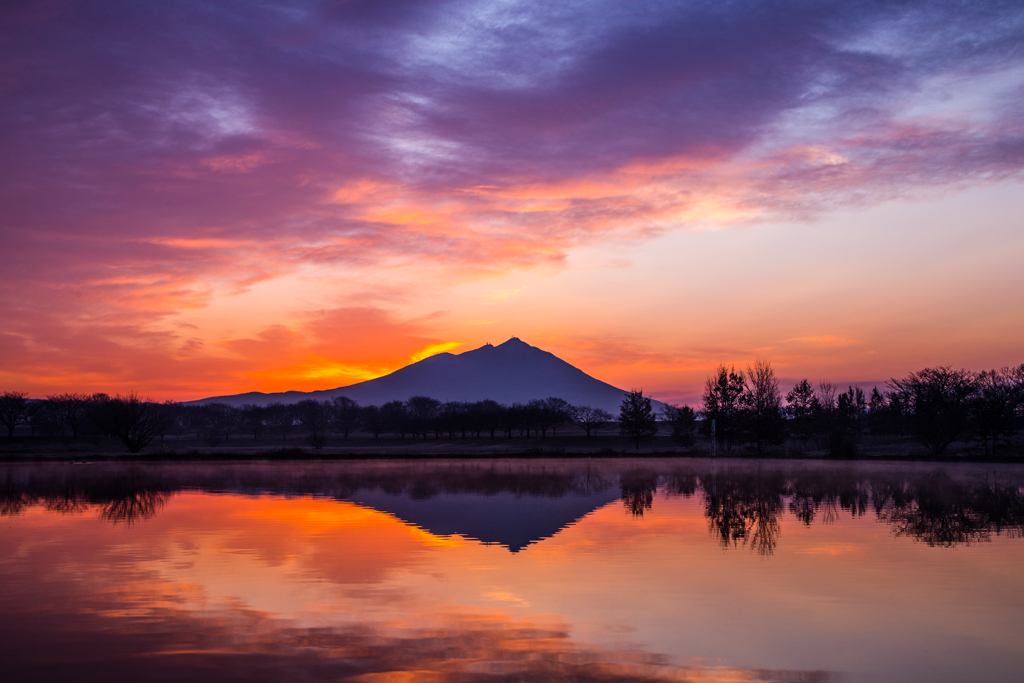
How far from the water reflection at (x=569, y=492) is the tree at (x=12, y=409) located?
83.6 metres

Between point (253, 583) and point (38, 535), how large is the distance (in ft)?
34.9

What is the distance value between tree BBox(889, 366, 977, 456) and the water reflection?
2354cm

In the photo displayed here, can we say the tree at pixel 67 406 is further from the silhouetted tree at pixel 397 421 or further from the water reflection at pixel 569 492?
the water reflection at pixel 569 492

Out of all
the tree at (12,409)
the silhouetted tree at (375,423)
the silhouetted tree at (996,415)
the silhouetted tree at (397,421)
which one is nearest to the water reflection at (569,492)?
the silhouetted tree at (996,415)

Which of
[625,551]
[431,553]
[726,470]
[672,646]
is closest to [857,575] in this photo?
[625,551]

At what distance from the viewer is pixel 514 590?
1300 cm

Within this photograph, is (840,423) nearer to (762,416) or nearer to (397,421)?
(762,416)

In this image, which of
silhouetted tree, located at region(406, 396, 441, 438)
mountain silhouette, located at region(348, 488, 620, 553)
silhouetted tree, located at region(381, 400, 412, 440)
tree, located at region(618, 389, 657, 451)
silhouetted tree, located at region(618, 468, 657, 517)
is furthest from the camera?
silhouetted tree, located at region(381, 400, 412, 440)

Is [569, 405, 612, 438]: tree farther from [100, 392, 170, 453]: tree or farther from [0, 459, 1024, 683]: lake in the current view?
[0, 459, 1024, 683]: lake

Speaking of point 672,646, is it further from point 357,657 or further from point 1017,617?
point 1017,617

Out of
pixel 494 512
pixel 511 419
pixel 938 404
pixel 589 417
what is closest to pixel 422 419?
pixel 511 419

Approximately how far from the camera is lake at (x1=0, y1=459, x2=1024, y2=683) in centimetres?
887

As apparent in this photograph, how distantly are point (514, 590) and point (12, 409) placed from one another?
464 feet

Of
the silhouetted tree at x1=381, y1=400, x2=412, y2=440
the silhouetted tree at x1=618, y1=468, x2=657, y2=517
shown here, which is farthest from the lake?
the silhouetted tree at x1=381, y1=400, x2=412, y2=440
